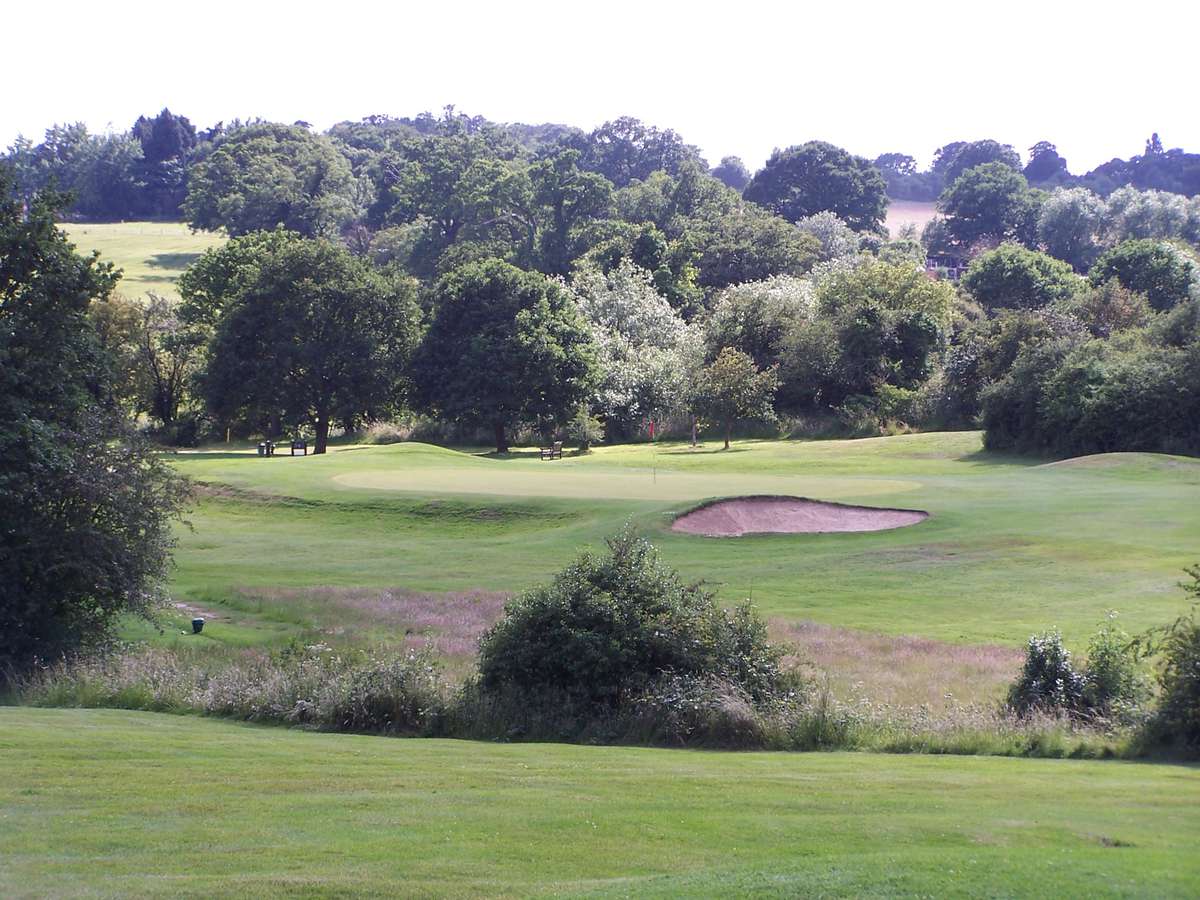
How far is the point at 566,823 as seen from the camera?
1107 cm

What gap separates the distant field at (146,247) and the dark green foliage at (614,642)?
113m

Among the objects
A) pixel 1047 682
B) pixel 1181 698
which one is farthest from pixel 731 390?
pixel 1181 698

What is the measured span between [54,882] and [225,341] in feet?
233

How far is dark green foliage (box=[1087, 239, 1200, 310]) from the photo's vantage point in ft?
337

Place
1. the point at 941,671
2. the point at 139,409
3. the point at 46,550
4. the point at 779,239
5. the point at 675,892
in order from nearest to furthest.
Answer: the point at 675,892 < the point at 941,671 < the point at 46,550 < the point at 139,409 < the point at 779,239

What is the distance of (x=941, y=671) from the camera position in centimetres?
2195

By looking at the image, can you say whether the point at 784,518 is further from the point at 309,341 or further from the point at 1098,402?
the point at 309,341

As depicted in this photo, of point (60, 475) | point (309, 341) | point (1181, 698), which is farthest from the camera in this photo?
point (309, 341)

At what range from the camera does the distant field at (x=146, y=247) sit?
13412 centimetres

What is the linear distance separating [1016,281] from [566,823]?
349 ft

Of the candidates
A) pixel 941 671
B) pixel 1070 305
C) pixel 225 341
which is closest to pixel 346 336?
pixel 225 341

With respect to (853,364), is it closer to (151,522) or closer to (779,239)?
(779,239)

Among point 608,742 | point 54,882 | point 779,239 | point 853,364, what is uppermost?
point 779,239

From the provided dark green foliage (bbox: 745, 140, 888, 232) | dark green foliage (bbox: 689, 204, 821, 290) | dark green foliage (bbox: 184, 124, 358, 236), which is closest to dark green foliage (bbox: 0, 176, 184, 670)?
dark green foliage (bbox: 689, 204, 821, 290)
